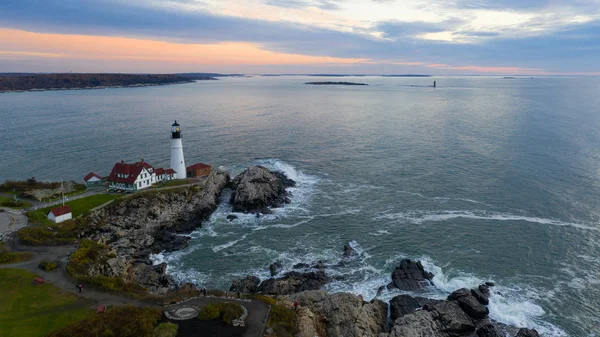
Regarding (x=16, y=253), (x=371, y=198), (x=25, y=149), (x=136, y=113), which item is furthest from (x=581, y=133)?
(x=136, y=113)

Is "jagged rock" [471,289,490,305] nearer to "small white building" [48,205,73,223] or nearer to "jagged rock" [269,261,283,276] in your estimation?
"jagged rock" [269,261,283,276]

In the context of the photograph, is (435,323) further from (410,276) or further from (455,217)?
(455,217)

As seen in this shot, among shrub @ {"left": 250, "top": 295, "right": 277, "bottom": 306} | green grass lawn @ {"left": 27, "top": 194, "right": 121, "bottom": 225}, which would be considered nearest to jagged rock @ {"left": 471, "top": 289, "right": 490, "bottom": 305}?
shrub @ {"left": 250, "top": 295, "right": 277, "bottom": 306}

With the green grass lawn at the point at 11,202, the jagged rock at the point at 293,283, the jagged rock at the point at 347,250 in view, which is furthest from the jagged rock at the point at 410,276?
the green grass lawn at the point at 11,202

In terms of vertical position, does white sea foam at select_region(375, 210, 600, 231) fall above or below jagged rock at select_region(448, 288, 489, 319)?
above

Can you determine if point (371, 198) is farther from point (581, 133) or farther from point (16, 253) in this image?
point (581, 133)
